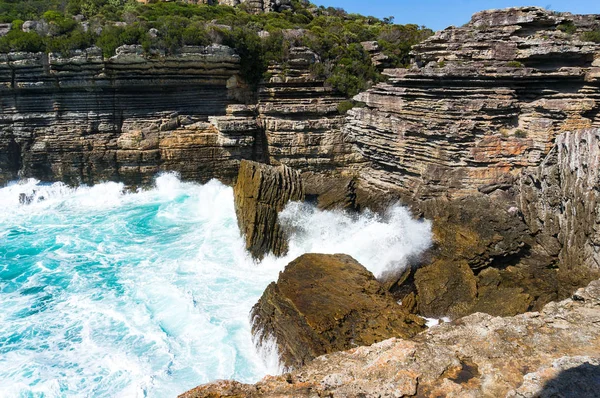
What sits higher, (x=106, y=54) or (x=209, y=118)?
(x=106, y=54)

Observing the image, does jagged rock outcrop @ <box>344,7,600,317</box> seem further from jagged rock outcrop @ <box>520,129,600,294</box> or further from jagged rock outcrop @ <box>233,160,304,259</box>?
jagged rock outcrop @ <box>233,160,304,259</box>

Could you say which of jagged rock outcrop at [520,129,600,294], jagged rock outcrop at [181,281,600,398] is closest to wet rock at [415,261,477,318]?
jagged rock outcrop at [520,129,600,294]

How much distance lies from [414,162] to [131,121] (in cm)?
1465

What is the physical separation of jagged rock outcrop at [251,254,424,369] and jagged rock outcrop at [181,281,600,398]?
4.09 meters

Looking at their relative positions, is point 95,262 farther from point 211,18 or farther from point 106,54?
point 211,18

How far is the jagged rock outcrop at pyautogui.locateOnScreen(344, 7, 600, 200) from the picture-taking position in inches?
599

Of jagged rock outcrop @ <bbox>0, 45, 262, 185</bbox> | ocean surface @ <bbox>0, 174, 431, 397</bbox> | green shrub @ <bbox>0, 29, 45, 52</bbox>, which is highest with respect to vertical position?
green shrub @ <bbox>0, 29, 45, 52</bbox>

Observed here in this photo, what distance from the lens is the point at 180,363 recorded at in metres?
10.5

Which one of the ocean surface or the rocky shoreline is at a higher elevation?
the rocky shoreline

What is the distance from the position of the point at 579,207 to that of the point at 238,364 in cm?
1116

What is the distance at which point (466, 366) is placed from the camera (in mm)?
5004

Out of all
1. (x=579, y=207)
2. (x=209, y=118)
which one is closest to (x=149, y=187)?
(x=209, y=118)

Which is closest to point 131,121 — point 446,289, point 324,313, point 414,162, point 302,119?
point 302,119

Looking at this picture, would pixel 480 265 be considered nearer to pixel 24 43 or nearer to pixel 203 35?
pixel 203 35
